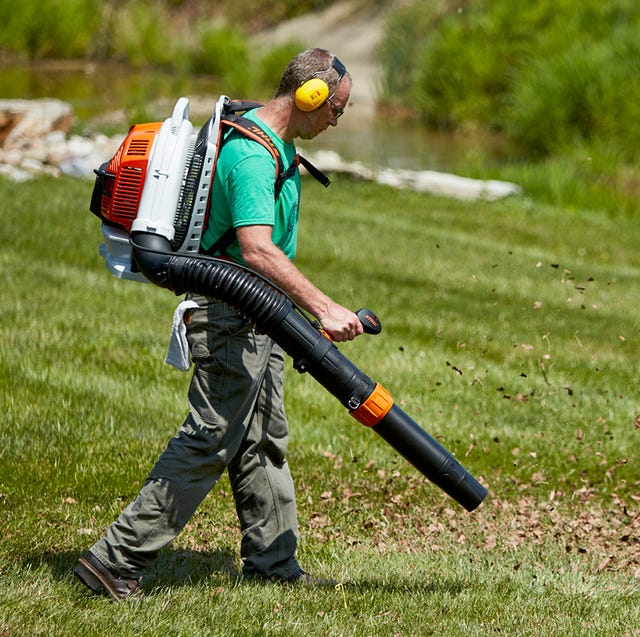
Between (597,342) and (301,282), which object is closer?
(301,282)

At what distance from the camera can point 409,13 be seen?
94.5 ft

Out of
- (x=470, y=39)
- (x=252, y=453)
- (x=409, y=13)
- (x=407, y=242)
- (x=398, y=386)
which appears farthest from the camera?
(x=409, y=13)

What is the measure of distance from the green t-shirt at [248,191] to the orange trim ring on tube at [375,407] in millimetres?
684

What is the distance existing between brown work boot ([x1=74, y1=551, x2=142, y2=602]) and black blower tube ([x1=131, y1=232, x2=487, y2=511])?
3.46 ft

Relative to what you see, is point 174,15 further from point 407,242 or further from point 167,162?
point 167,162

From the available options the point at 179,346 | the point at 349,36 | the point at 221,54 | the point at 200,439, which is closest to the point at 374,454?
the point at 200,439

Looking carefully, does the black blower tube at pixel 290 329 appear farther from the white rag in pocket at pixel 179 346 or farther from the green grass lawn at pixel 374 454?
the green grass lawn at pixel 374 454

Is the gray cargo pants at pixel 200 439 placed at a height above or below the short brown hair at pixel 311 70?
below

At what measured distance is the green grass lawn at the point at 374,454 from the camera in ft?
14.6


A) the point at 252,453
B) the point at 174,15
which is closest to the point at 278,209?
the point at 252,453

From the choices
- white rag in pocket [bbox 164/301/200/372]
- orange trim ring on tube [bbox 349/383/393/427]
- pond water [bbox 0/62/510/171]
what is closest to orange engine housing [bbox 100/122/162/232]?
white rag in pocket [bbox 164/301/200/372]

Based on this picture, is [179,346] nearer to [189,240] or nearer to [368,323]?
[189,240]

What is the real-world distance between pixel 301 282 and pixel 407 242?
9.08 m

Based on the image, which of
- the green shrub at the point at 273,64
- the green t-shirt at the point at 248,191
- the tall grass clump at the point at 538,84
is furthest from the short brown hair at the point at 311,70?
the green shrub at the point at 273,64
